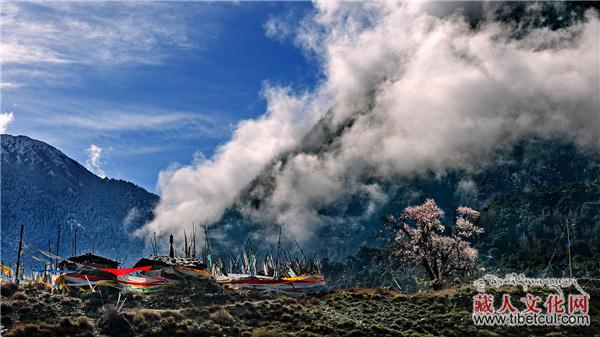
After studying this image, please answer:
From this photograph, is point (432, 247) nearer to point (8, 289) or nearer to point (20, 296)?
point (20, 296)

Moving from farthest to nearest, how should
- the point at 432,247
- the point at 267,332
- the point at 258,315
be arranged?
1. the point at 432,247
2. the point at 258,315
3. the point at 267,332

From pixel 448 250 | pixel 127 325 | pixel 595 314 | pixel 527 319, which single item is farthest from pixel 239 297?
pixel 595 314

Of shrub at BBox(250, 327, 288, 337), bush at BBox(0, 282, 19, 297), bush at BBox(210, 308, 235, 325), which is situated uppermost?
bush at BBox(0, 282, 19, 297)

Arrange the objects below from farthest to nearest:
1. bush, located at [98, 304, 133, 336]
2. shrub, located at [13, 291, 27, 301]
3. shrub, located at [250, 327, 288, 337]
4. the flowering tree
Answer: the flowering tree
shrub, located at [13, 291, 27, 301]
shrub, located at [250, 327, 288, 337]
bush, located at [98, 304, 133, 336]

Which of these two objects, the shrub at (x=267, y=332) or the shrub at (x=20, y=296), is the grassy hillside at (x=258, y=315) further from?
the shrub at (x=20, y=296)

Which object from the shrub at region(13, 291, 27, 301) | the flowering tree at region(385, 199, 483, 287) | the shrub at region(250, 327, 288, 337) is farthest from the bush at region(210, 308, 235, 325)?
the flowering tree at region(385, 199, 483, 287)

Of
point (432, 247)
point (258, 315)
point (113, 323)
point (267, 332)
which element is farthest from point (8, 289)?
point (432, 247)

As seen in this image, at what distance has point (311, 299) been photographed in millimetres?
78938

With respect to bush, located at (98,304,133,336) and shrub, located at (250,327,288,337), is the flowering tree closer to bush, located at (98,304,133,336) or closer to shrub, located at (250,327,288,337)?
shrub, located at (250,327,288,337)

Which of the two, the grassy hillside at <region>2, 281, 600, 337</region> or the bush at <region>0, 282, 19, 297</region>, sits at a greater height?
the bush at <region>0, 282, 19, 297</region>

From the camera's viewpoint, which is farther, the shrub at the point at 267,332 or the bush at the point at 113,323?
the shrub at the point at 267,332

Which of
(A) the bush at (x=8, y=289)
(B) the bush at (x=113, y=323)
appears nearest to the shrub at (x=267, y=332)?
(B) the bush at (x=113, y=323)

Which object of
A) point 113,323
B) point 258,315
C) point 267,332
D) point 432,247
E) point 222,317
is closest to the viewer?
point 113,323

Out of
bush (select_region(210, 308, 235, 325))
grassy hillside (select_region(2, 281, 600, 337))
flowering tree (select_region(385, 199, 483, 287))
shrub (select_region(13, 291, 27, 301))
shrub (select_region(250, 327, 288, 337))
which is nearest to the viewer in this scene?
grassy hillside (select_region(2, 281, 600, 337))
